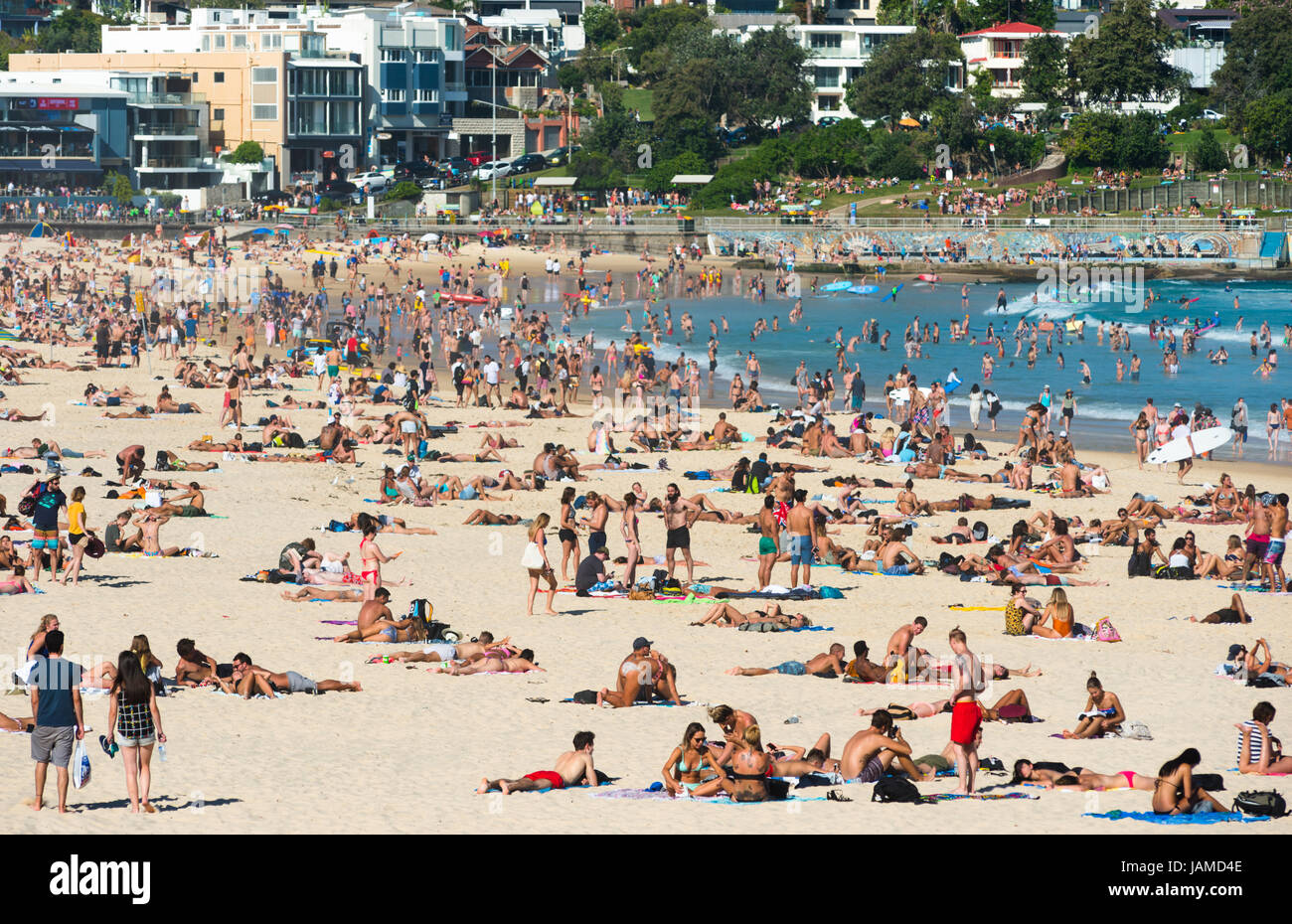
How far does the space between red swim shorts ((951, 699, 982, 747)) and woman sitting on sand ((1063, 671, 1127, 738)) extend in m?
1.82

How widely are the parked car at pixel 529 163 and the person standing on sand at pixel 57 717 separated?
7365 cm

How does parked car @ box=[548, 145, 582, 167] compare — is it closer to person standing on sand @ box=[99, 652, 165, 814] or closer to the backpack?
the backpack

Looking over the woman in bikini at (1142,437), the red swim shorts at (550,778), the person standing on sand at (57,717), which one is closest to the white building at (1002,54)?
the woman in bikini at (1142,437)

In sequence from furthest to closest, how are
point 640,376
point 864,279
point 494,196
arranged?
point 494,196
point 864,279
point 640,376

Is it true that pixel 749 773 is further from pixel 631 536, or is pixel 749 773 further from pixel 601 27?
pixel 601 27

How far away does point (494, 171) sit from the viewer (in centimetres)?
8044

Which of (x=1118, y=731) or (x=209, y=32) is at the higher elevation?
(x=209, y=32)

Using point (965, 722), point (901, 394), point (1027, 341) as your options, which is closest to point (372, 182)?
point (1027, 341)

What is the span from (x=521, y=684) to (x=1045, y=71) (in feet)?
260

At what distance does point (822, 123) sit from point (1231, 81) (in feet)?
68.5

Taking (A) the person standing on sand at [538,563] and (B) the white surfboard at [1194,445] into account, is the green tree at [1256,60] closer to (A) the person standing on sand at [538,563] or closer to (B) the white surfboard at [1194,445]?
(B) the white surfboard at [1194,445]

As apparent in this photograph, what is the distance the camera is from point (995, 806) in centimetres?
1087
